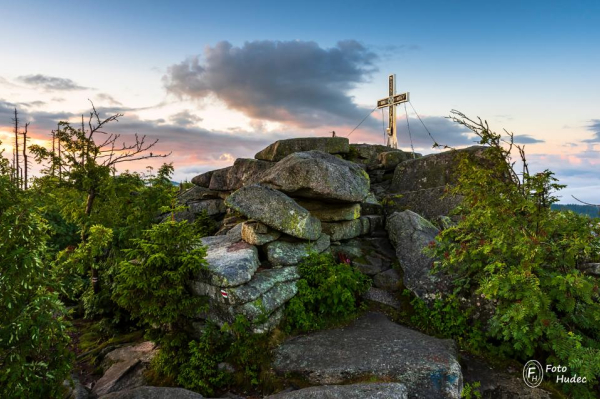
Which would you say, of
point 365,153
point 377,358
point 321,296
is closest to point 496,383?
point 377,358

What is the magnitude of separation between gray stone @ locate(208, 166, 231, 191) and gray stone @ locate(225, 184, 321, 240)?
6.38 meters

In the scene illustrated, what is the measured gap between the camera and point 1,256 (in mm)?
5652

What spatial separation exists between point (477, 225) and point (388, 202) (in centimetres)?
663

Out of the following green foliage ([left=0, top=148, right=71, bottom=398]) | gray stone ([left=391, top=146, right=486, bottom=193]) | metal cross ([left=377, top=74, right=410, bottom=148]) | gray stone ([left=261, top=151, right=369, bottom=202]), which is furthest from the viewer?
metal cross ([left=377, top=74, right=410, bottom=148])

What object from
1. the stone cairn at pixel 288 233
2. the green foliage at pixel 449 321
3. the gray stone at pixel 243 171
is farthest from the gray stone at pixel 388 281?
the gray stone at pixel 243 171

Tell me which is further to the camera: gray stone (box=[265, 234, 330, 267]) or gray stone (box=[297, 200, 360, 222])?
gray stone (box=[297, 200, 360, 222])

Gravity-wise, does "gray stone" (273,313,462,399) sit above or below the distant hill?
below

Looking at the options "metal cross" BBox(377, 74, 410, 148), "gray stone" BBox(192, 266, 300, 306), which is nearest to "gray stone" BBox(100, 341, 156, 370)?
"gray stone" BBox(192, 266, 300, 306)

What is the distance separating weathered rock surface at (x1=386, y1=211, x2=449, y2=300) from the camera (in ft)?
32.3

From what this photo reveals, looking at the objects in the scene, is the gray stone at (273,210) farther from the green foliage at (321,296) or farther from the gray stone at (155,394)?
the gray stone at (155,394)

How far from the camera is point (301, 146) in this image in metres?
16.3

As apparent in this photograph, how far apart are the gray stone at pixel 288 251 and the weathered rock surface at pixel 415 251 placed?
291cm

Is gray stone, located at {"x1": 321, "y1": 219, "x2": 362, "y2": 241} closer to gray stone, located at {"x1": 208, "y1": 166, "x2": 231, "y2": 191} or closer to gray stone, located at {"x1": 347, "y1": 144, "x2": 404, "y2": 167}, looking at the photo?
gray stone, located at {"x1": 208, "y1": 166, "x2": 231, "y2": 191}

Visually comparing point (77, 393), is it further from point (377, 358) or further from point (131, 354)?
point (377, 358)
